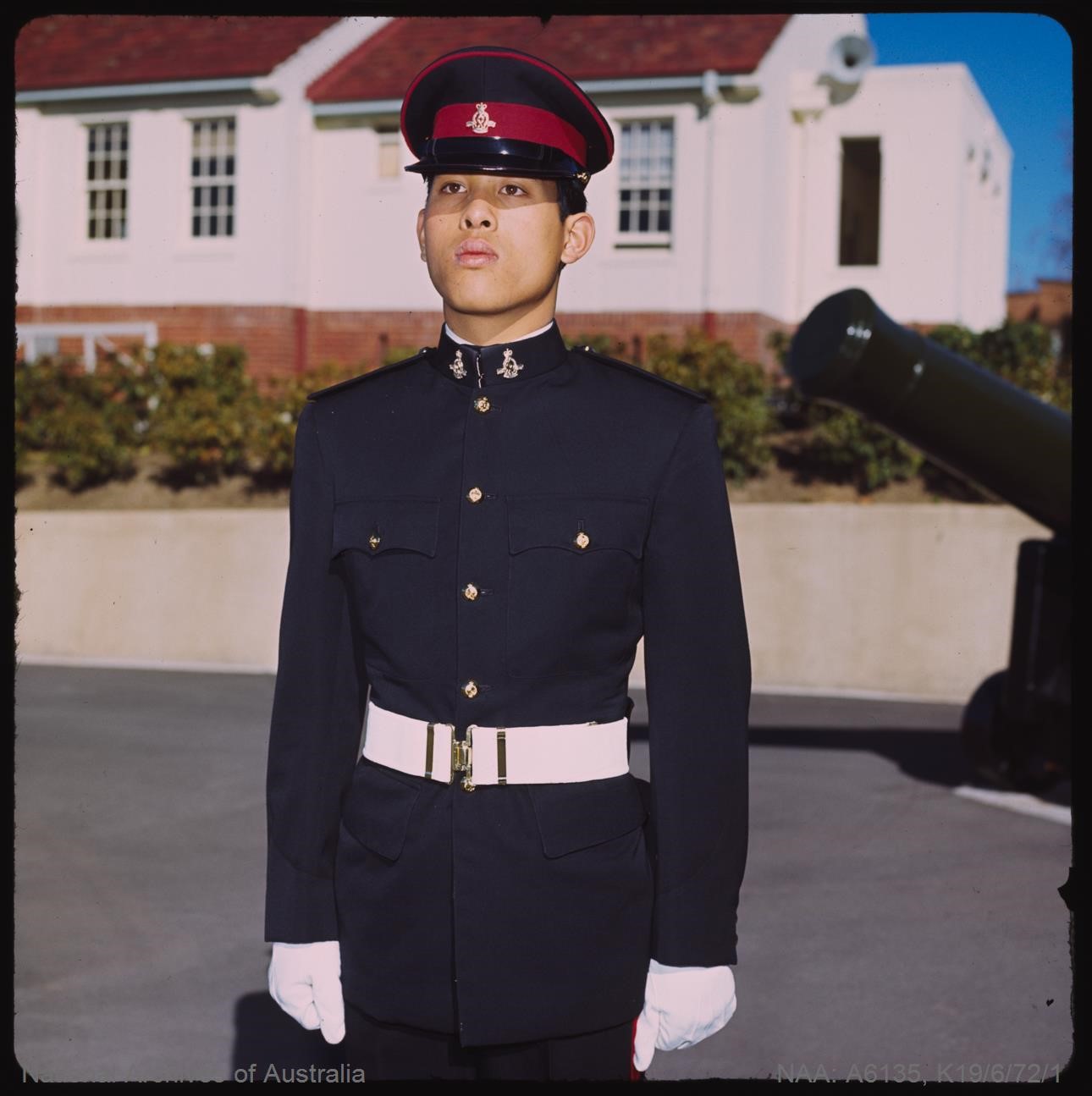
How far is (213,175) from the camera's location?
69.6 feet

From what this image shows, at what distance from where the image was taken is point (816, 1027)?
535 centimetres

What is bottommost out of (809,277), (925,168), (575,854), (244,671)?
(244,671)

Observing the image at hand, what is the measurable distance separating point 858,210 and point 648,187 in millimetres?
3441

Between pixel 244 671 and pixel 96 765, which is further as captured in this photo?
pixel 244 671

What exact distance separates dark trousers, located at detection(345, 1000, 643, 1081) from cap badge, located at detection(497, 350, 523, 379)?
111cm

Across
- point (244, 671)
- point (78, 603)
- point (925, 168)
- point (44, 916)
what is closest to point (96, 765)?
point (44, 916)

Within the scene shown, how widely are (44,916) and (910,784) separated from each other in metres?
5.38

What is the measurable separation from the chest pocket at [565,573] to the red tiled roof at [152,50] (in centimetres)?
1907

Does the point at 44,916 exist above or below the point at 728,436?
below

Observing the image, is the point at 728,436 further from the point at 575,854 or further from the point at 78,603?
the point at 575,854

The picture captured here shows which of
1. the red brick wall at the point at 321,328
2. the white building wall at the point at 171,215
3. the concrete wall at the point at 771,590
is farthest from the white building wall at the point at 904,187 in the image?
the concrete wall at the point at 771,590

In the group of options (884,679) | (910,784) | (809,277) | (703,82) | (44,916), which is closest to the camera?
(44,916)

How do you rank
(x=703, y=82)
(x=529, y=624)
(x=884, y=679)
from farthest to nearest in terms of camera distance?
(x=703, y=82) < (x=884, y=679) < (x=529, y=624)

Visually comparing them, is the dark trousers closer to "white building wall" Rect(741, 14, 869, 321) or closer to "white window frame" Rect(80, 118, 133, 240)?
"white building wall" Rect(741, 14, 869, 321)
